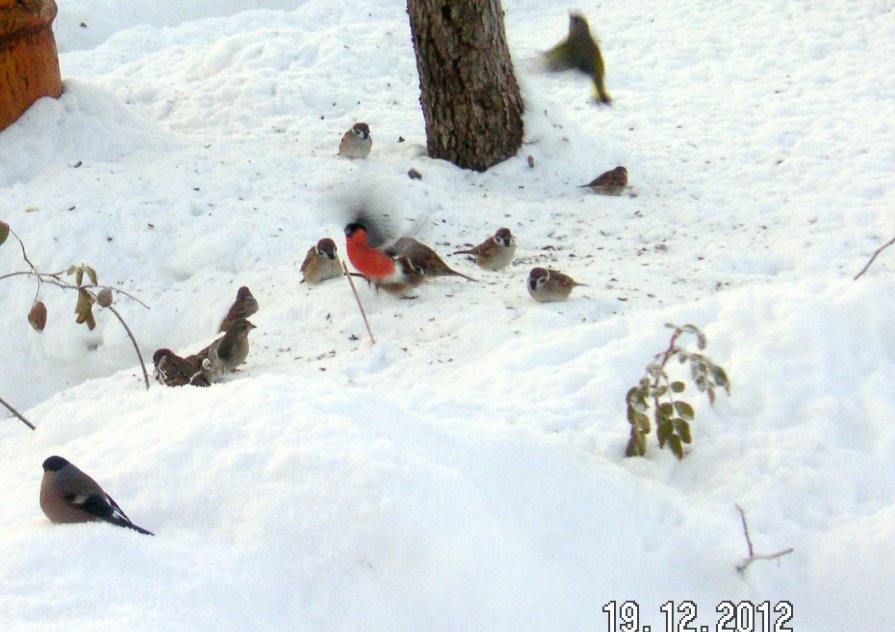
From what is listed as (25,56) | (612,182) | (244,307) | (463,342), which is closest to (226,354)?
(244,307)

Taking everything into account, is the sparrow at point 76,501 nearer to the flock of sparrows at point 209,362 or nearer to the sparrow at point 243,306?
the flock of sparrows at point 209,362

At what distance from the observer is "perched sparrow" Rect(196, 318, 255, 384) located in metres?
5.59

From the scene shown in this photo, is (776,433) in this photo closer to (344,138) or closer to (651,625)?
(651,625)

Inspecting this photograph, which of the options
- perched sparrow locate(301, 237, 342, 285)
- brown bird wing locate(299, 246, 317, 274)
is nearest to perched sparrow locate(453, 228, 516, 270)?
perched sparrow locate(301, 237, 342, 285)

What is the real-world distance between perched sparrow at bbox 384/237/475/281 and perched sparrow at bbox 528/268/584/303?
72 centimetres

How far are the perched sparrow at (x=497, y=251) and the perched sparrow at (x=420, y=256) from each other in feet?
1.14

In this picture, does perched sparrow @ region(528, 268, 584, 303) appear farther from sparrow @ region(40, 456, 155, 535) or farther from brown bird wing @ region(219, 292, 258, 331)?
sparrow @ region(40, 456, 155, 535)

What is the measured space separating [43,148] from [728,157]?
5904 millimetres

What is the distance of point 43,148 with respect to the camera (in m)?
8.12

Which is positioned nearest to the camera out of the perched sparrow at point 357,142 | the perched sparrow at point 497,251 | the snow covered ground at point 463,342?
the snow covered ground at point 463,342

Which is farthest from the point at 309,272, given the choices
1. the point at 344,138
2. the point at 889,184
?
the point at 889,184

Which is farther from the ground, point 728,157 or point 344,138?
point 344,138

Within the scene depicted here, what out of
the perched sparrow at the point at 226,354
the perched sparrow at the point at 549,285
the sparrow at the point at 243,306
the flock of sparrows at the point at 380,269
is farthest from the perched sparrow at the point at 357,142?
the perched sparrow at the point at 226,354

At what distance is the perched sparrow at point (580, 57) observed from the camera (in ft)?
24.5
